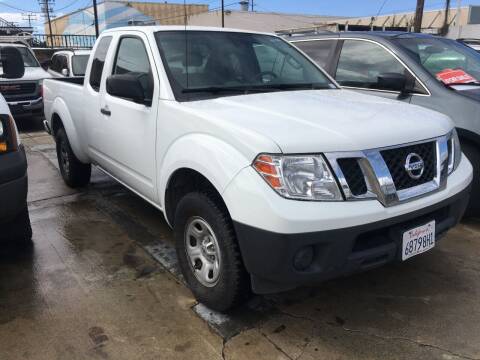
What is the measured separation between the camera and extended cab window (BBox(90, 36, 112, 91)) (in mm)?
4234

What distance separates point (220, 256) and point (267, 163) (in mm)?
646

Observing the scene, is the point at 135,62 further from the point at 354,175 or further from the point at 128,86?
the point at 354,175

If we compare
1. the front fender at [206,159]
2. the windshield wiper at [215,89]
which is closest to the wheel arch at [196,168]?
the front fender at [206,159]

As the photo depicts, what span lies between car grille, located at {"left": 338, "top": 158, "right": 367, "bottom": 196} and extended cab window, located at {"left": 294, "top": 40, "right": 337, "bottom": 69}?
3050 mm

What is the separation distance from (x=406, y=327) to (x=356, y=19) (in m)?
35.5

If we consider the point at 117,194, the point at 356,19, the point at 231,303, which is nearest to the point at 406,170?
the point at 231,303

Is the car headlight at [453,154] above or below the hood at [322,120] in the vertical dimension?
below

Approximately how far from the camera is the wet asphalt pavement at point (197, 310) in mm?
2562

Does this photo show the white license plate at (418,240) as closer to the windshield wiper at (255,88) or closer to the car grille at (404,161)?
the car grille at (404,161)

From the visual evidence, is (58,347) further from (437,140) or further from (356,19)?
(356,19)

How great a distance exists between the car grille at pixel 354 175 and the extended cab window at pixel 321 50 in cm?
305

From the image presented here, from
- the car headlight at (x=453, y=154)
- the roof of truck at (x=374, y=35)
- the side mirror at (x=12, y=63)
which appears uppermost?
the roof of truck at (x=374, y=35)

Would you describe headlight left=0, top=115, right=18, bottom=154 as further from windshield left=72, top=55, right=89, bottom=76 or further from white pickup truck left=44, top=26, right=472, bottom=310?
windshield left=72, top=55, right=89, bottom=76

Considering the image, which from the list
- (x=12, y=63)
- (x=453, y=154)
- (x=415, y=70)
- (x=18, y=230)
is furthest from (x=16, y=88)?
(x=453, y=154)
